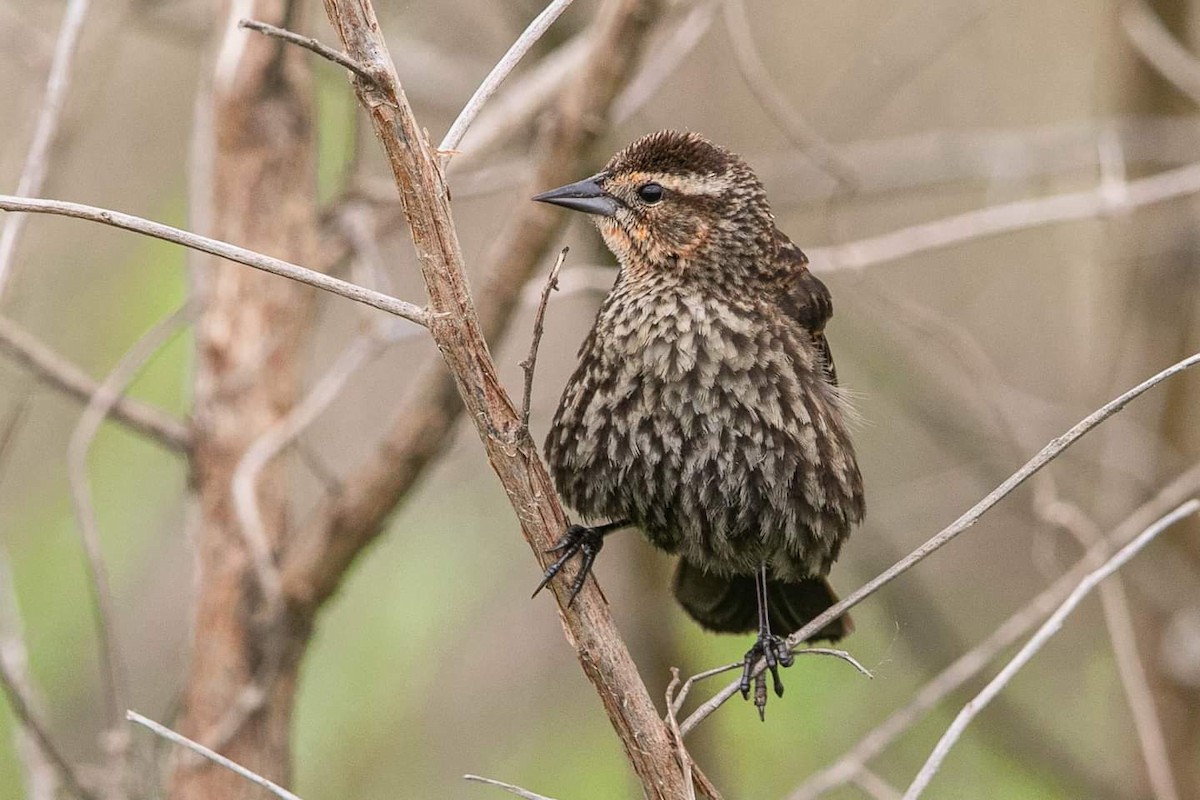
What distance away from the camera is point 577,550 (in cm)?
250

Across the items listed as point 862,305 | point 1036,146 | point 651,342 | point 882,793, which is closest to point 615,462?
point 651,342

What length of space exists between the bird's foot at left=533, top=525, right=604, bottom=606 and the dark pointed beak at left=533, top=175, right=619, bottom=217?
0.67 meters

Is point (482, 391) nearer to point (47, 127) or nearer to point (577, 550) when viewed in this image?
point (577, 550)

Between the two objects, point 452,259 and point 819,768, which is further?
point 819,768

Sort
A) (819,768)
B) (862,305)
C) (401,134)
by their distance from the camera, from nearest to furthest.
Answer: (401,134)
(819,768)
(862,305)

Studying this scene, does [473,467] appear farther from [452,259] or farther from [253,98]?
[452,259]

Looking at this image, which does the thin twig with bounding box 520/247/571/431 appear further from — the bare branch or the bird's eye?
the bare branch

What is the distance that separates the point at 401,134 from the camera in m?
1.88

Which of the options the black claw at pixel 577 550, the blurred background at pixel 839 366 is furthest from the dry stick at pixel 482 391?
the blurred background at pixel 839 366

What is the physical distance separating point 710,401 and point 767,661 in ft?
1.68

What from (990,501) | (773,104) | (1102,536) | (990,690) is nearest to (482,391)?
(990,501)

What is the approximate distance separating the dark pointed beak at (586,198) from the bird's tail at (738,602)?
785 mm

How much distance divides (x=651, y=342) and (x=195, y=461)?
130cm

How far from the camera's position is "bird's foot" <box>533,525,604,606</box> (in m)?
2.25
